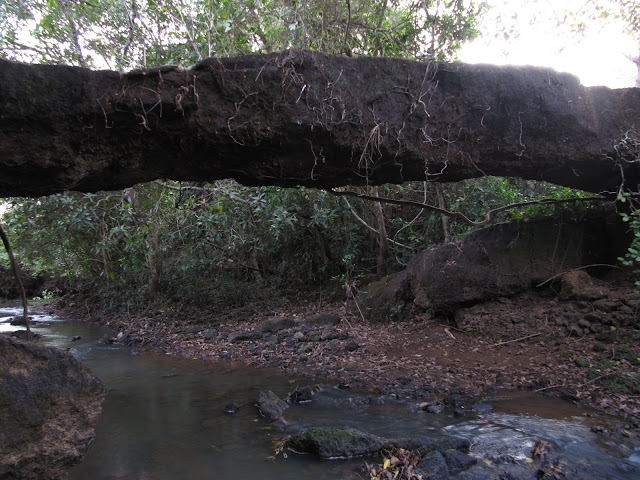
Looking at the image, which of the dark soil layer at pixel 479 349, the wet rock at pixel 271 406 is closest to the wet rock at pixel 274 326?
the dark soil layer at pixel 479 349

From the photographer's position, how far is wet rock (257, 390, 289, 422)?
185 inches

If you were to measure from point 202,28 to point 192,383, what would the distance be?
5.72 metres

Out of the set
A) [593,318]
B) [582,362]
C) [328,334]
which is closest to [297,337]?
[328,334]

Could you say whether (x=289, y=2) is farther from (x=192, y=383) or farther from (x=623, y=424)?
(x=623, y=424)

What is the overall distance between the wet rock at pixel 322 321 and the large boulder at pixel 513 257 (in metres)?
2.06

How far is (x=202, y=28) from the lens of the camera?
287 inches

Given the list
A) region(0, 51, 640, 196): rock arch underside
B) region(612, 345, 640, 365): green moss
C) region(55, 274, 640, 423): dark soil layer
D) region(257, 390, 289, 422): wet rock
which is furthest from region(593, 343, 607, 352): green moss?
region(257, 390, 289, 422): wet rock

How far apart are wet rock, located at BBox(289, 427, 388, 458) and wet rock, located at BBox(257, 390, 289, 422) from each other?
829 millimetres

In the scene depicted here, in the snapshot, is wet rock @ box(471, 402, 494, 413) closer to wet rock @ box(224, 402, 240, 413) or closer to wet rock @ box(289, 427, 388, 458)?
wet rock @ box(289, 427, 388, 458)

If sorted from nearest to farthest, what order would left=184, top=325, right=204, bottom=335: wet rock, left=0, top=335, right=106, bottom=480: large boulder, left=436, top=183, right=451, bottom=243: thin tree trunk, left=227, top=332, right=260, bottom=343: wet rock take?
1. left=0, top=335, right=106, bottom=480: large boulder
2. left=227, top=332, right=260, bottom=343: wet rock
3. left=436, top=183, right=451, bottom=243: thin tree trunk
4. left=184, top=325, right=204, bottom=335: wet rock

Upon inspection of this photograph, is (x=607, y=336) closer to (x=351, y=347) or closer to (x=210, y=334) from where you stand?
(x=351, y=347)

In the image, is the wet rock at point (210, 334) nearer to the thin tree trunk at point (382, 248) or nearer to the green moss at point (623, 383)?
the thin tree trunk at point (382, 248)

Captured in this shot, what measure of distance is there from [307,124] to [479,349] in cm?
424

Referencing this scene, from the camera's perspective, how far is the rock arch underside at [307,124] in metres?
3.47
